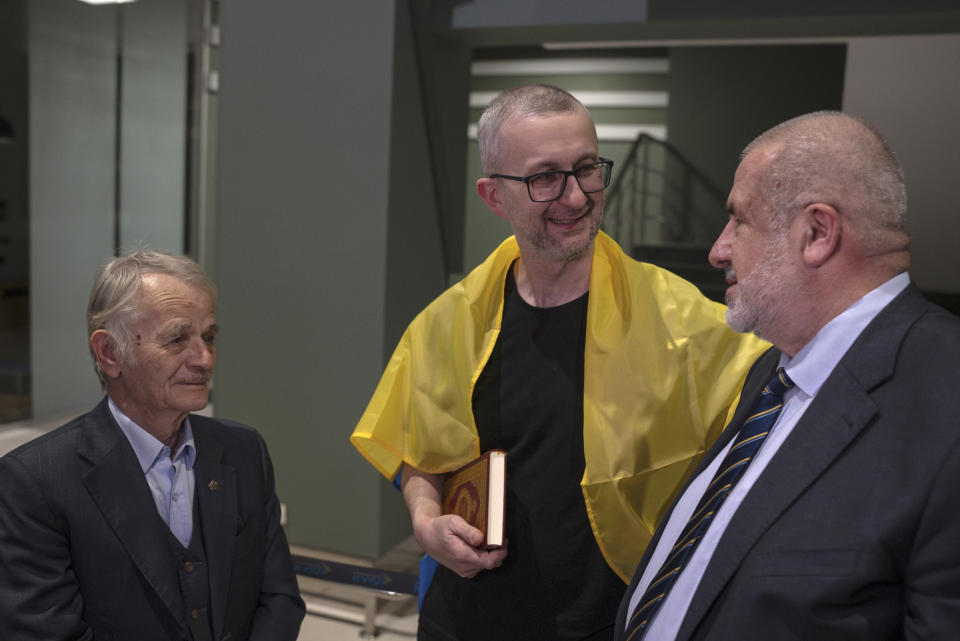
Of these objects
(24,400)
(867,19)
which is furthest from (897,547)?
(24,400)

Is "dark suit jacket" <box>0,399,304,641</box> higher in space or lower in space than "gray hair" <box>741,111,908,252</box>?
lower

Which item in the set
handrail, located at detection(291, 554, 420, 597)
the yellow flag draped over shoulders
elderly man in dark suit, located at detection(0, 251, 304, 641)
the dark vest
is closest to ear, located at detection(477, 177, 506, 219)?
the yellow flag draped over shoulders

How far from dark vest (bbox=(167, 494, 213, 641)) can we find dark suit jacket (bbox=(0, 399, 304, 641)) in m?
0.01

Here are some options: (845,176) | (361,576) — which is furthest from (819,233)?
(361,576)

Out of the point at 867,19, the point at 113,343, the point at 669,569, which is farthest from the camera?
the point at 867,19

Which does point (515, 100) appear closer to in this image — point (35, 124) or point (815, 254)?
point (815, 254)

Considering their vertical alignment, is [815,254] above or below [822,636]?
above

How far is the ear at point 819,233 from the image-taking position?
41.4 inches

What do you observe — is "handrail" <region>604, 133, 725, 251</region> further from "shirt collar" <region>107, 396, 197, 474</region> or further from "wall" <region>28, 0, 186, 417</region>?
"wall" <region>28, 0, 186, 417</region>

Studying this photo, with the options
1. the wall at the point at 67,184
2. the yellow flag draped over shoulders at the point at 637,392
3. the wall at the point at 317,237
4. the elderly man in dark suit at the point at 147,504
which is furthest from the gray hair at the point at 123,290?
the wall at the point at 67,184

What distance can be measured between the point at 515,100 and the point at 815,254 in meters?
0.69

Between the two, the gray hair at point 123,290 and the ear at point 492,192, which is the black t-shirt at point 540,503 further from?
the gray hair at point 123,290

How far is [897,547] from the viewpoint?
938 millimetres

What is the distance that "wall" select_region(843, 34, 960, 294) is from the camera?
360 cm
